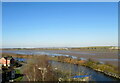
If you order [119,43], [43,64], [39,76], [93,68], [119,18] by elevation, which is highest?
[119,18]

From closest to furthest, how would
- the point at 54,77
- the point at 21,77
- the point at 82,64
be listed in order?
the point at 54,77 → the point at 21,77 → the point at 82,64

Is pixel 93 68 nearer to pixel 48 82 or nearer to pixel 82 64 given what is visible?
pixel 82 64

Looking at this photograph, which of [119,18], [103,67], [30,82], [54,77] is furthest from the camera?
[103,67]

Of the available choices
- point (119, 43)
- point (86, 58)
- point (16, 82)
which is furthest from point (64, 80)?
point (86, 58)

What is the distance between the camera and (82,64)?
20.2ft

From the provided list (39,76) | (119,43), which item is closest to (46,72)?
(39,76)

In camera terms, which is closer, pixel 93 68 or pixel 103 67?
pixel 103 67

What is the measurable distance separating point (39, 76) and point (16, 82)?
722 mm

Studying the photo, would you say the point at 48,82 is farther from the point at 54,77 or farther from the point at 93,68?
the point at 93,68

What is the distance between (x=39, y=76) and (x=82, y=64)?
142 inches

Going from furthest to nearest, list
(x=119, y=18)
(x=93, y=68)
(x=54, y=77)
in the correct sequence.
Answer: (x=93, y=68) < (x=54, y=77) < (x=119, y=18)

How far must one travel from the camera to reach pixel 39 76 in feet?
9.79

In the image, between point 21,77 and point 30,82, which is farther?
point 21,77

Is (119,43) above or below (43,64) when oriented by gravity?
above
